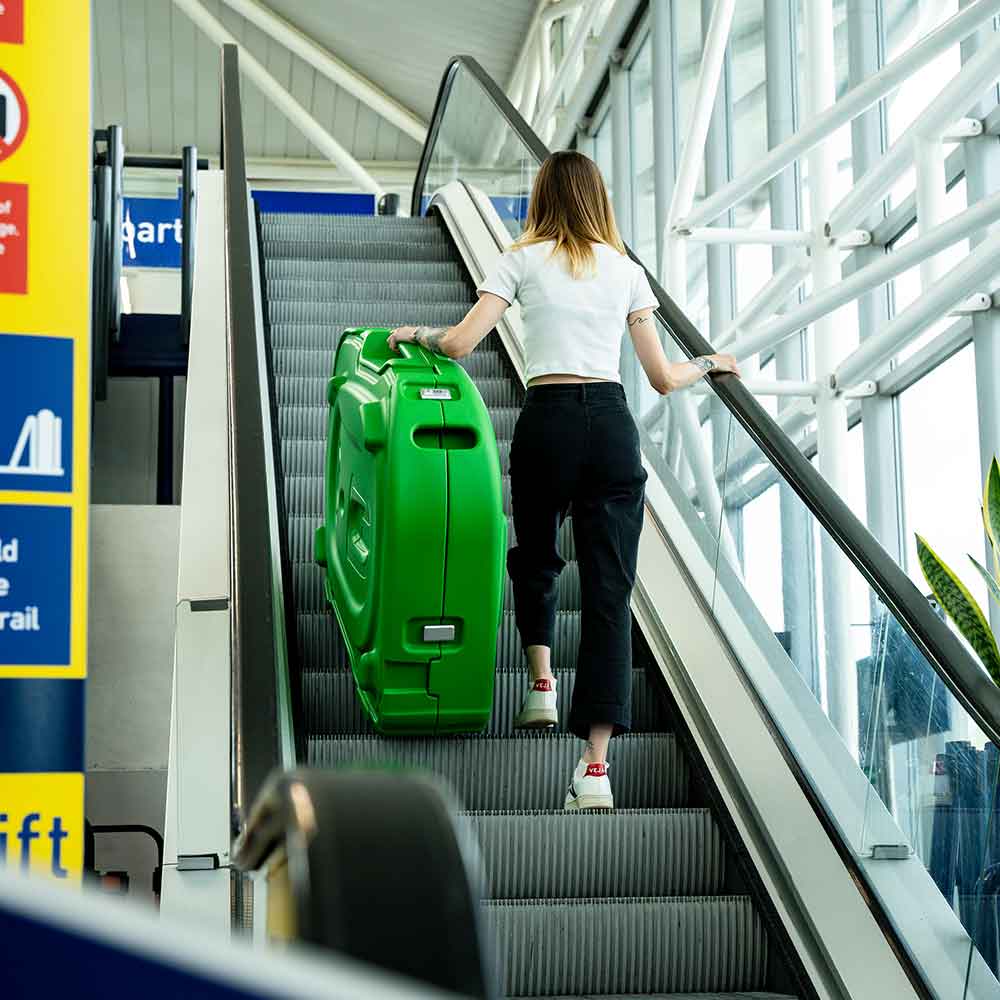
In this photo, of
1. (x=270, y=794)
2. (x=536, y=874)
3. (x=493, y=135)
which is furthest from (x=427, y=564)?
(x=493, y=135)

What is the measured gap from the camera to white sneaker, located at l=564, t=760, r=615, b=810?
3.93 meters

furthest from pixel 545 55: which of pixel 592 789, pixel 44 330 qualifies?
pixel 592 789

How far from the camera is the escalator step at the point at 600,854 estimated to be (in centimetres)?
393

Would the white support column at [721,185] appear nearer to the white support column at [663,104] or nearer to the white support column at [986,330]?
the white support column at [663,104]

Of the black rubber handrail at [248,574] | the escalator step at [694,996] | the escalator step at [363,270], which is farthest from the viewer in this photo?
the escalator step at [363,270]

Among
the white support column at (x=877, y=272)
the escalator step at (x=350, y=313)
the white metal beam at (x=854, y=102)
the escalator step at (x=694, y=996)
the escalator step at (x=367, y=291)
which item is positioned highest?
the white metal beam at (x=854, y=102)

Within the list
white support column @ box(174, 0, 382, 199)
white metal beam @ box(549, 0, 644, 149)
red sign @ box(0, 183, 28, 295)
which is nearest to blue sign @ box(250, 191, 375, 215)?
white support column @ box(174, 0, 382, 199)

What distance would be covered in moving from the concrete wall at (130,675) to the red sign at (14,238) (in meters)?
3.07

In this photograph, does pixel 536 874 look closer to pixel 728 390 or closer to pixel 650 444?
pixel 728 390

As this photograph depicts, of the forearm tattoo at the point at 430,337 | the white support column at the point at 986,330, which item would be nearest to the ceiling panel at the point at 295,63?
the white support column at the point at 986,330

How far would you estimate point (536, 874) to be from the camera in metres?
3.93

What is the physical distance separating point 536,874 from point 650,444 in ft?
6.37

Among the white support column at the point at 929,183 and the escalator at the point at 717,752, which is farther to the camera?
the white support column at the point at 929,183

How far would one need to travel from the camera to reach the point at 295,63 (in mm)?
20734
